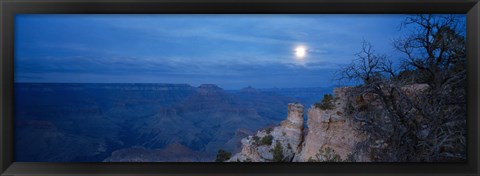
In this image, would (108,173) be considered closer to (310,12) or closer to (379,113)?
(310,12)

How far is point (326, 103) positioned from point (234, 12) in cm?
81

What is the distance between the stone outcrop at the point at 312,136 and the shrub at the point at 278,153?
0.02m

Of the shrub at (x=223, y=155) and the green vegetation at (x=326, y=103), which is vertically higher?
the green vegetation at (x=326, y=103)

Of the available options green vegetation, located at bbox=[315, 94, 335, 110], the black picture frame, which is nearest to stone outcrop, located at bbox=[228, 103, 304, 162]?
green vegetation, located at bbox=[315, 94, 335, 110]

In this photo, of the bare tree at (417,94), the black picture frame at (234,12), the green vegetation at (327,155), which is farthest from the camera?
the green vegetation at (327,155)

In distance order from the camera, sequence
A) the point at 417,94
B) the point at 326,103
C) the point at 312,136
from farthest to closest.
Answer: the point at 312,136 → the point at 326,103 → the point at 417,94

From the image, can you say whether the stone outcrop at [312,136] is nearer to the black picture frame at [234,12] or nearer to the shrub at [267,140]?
the shrub at [267,140]

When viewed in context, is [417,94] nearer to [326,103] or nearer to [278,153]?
[326,103]

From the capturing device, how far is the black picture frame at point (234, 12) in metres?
1.71

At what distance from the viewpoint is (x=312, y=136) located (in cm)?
227

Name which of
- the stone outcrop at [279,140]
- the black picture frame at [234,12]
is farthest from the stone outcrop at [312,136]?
the black picture frame at [234,12]

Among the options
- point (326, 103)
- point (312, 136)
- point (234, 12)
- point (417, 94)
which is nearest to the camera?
point (234, 12)

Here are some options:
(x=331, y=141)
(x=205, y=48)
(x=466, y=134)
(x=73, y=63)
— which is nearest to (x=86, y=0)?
(x=73, y=63)

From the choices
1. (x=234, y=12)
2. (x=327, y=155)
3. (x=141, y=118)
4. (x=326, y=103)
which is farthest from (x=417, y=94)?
(x=141, y=118)
